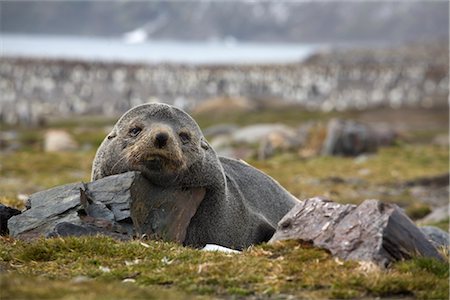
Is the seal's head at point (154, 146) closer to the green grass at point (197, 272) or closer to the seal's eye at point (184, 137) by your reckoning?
the seal's eye at point (184, 137)

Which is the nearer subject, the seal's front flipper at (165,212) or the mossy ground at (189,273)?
the mossy ground at (189,273)

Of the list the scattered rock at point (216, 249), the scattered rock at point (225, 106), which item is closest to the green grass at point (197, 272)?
the scattered rock at point (216, 249)

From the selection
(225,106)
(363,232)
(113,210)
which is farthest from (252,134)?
(363,232)

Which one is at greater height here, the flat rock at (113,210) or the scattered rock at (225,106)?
the flat rock at (113,210)

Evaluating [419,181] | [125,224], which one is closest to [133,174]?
[125,224]

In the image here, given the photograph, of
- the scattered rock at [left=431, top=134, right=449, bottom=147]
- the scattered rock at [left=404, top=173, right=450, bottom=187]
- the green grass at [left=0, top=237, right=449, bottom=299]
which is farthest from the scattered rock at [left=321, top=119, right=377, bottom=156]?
the green grass at [left=0, top=237, right=449, bottom=299]

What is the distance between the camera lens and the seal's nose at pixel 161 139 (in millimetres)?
11602

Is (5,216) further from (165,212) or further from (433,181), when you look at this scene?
(433,181)

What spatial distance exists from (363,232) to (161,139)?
3.20 metres

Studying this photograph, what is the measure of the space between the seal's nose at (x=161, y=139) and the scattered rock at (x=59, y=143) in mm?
35417

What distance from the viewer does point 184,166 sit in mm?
12023

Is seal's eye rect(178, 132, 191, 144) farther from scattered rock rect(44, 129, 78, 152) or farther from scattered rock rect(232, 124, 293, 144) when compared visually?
scattered rock rect(232, 124, 293, 144)

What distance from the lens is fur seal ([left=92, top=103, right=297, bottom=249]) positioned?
468 inches

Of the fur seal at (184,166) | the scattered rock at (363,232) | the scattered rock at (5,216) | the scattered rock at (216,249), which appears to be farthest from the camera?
the scattered rock at (5,216)
